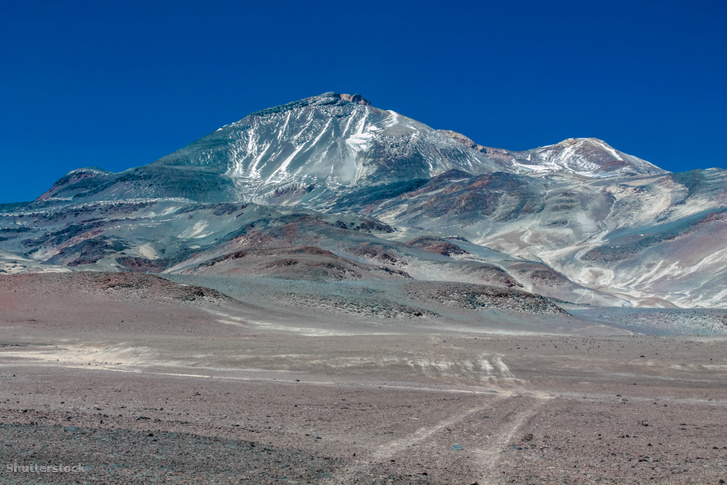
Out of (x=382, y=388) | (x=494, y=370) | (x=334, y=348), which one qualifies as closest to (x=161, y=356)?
(x=334, y=348)

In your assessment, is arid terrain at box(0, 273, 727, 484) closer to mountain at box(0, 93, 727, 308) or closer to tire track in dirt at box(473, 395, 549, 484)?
tire track in dirt at box(473, 395, 549, 484)

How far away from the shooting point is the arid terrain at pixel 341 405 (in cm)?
843

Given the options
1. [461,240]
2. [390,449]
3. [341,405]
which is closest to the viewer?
[390,449]

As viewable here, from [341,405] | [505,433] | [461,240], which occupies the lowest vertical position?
[505,433]

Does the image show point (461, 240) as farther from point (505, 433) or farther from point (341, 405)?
point (505, 433)

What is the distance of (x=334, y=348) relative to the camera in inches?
984

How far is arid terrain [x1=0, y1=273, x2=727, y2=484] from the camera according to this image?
27.7 feet

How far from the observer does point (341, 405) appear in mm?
14031

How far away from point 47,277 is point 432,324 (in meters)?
24.0

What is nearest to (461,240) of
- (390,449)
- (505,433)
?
(505,433)

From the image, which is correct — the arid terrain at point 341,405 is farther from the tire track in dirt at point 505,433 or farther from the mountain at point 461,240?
the mountain at point 461,240

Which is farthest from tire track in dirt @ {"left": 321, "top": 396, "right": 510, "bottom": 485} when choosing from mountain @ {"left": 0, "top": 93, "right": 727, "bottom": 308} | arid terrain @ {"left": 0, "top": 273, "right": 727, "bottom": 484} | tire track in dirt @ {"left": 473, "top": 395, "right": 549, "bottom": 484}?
mountain @ {"left": 0, "top": 93, "right": 727, "bottom": 308}

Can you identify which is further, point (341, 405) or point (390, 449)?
point (341, 405)

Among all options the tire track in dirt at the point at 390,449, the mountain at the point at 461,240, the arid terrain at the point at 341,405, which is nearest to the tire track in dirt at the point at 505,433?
the arid terrain at the point at 341,405
